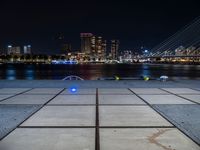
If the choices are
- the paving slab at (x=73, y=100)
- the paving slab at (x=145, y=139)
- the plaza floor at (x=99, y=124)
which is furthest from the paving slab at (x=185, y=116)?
the paving slab at (x=73, y=100)

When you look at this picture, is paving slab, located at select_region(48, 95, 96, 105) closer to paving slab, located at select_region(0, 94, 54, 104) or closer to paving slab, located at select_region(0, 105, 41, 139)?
paving slab, located at select_region(0, 94, 54, 104)

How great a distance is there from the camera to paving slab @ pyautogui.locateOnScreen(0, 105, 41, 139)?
6627 mm

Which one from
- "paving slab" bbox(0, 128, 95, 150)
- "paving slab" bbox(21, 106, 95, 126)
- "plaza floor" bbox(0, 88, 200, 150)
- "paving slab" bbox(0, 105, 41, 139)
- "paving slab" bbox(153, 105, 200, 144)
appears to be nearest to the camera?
"paving slab" bbox(0, 128, 95, 150)

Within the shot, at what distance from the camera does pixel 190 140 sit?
18.4 feet

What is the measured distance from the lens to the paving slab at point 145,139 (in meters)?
5.20

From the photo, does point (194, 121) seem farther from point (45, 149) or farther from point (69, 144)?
point (45, 149)

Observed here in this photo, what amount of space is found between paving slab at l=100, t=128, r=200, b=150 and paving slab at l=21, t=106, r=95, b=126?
1057 mm

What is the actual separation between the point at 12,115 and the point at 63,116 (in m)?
1.43

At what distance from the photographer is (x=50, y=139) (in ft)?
18.4

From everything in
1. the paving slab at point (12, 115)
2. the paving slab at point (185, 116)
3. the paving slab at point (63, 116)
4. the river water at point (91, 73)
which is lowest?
the river water at point (91, 73)

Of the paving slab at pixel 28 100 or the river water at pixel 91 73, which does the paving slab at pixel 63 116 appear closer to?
the paving slab at pixel 28 100

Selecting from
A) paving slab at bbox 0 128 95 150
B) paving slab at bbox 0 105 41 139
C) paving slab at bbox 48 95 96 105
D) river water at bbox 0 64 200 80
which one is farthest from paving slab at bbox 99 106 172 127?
river water at bbox 0 64 200 80

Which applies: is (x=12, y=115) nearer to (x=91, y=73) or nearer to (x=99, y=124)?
(x=99, y=124)

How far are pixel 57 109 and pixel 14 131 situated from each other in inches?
104
